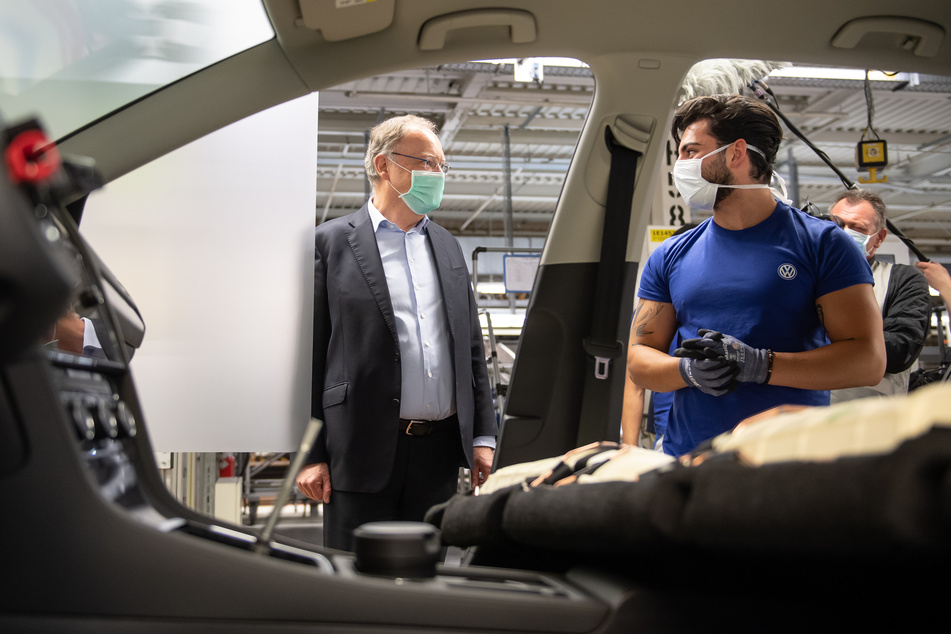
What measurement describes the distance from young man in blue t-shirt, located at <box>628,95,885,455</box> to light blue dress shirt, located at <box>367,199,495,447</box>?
1.79 feet

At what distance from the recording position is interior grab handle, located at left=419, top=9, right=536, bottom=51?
1.27 m

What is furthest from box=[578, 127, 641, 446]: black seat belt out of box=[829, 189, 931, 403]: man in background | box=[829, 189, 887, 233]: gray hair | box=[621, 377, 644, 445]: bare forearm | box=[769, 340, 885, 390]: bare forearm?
box=[829, 189, 887, 233]: gray hair

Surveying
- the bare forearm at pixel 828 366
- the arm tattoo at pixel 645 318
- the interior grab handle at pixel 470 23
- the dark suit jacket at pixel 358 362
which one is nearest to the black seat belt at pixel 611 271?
the interior grab handle at pixel 470 23

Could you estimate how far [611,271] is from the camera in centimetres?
148

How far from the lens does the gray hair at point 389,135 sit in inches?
95.4

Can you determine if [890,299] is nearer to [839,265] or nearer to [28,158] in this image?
[839,265]

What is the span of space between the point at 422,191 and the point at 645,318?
2.66ft

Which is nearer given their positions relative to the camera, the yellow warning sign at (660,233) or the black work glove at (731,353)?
the black work glove at (731,353)

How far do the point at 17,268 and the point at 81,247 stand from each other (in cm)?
51

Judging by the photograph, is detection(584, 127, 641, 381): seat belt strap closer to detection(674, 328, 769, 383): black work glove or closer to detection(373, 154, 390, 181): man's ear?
detection(674, 328, 769, 383): black work glove

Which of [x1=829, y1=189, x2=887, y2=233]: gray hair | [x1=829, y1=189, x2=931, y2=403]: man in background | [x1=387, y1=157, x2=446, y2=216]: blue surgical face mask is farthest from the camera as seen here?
[x1=829, y1=189, x2=887, y2=233]: gray hair

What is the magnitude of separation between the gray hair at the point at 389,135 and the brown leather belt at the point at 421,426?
815 mm

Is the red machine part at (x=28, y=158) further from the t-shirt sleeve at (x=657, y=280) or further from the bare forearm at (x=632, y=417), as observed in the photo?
the bare forearm at (x=632, y=417)

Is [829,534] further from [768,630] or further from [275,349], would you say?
[275,349]
